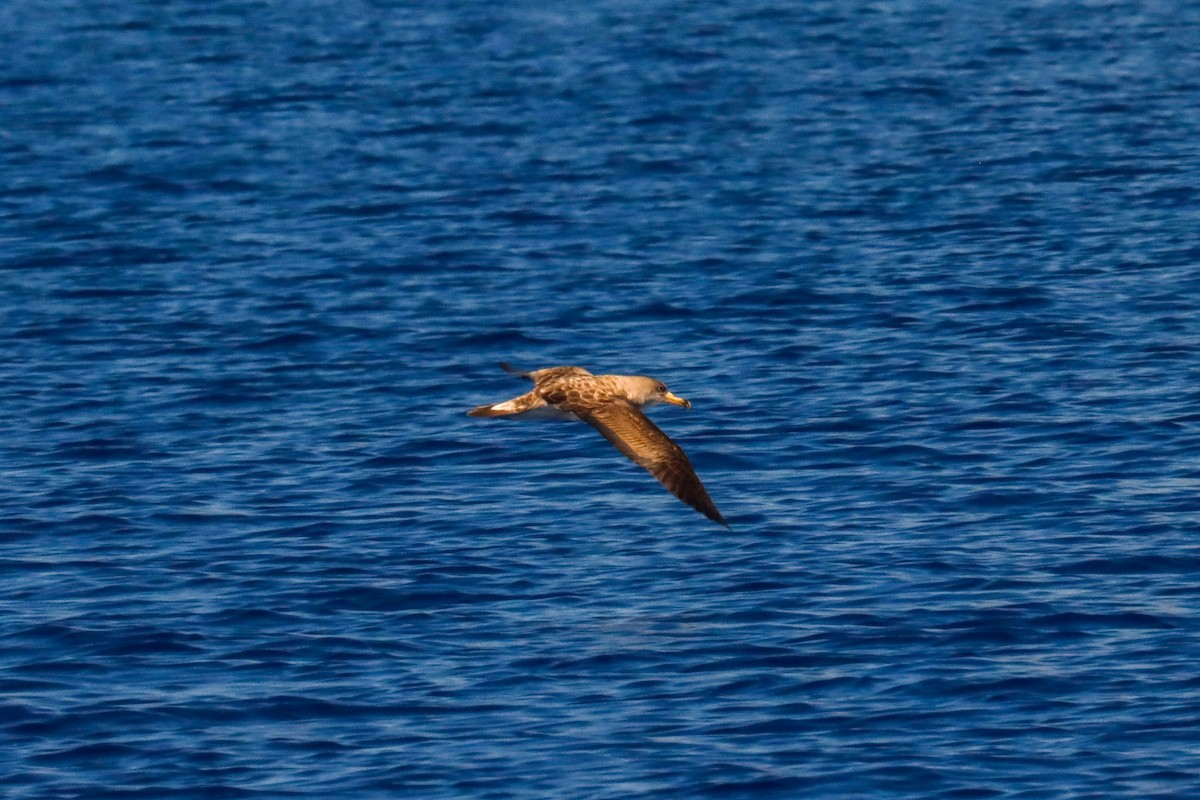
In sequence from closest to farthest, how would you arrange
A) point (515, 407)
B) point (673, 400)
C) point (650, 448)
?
point (650, 448), point (515, 407), point (673, 400)

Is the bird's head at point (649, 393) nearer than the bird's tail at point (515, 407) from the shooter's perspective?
No

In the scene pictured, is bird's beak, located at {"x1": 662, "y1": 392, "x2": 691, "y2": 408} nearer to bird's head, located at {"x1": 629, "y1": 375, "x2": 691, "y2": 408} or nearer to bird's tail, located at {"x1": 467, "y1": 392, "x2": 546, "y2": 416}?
bird's head, located at {"x1": 629, "y1": 375, "x2": 691, "y2": 408}

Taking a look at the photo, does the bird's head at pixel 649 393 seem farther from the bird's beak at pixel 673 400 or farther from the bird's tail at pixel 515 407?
the bird's tail at pixel 515 407

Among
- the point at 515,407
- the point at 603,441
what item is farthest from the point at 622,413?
the point at 603,441

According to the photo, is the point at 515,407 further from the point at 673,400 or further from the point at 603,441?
the point at 603,441

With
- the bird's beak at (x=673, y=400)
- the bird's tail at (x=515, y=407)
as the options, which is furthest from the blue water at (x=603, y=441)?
the bird's tail at (x=515, y=407)

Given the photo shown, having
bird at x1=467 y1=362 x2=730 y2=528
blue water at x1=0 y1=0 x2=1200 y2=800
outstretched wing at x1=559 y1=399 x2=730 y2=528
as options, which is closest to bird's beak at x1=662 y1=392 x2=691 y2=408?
bird at x1=467 y1=362 x2=730 y2=528

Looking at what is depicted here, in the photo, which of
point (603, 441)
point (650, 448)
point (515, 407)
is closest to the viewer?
point (650, 448)

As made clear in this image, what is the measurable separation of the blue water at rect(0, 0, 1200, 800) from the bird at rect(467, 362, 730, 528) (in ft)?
2.94

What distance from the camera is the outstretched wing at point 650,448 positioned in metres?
13.2

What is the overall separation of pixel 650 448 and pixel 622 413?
62cm

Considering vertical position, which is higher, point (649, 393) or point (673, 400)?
point (649, 393)

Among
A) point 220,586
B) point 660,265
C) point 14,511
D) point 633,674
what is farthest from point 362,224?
point 633,674

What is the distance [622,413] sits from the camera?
46.4ft
